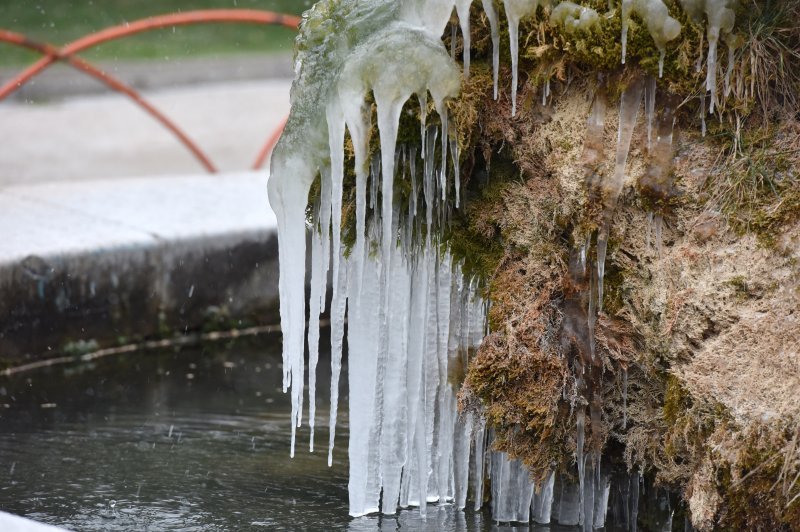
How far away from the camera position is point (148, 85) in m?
16.8

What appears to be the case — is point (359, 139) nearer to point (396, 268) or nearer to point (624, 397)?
point (396, 268)

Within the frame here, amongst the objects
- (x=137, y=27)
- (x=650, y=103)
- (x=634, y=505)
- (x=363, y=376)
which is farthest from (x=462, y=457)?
(x=137, y=27)

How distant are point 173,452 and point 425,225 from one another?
5.54ft

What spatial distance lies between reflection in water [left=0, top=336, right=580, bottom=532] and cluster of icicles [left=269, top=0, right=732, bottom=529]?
0.18 metres

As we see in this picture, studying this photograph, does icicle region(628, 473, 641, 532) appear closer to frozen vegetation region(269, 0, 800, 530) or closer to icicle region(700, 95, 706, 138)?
frozen vegetation region(269, 0, 800, 530)

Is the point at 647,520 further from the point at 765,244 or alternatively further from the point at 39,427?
the point at 39,427

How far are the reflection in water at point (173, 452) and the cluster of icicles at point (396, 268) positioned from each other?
0.18 m

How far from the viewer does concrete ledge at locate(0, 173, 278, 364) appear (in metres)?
6.21

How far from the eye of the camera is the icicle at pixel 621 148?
3.82m

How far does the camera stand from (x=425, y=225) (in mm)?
4133

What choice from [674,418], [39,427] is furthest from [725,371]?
[39,427]

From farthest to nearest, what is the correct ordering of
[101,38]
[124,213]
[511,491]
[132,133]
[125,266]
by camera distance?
[132,133] → [101,38] → [124,213] → [125,266] → [511,491]

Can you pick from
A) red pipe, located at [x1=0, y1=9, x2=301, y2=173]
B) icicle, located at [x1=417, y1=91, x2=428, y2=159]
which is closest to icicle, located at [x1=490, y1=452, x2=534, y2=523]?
icicle, located at [x1=417, y1=91, x2=428, y2=159]

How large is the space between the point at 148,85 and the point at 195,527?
1329 cm
